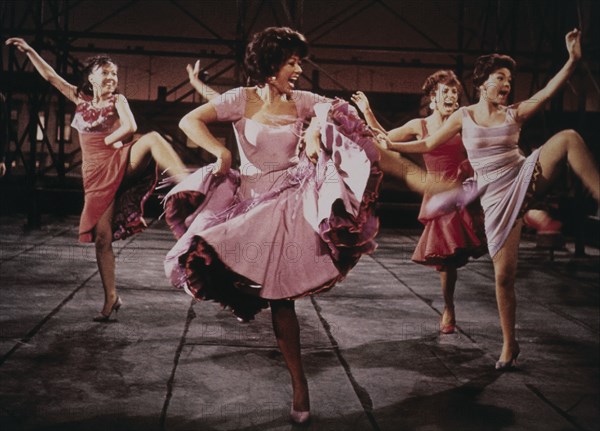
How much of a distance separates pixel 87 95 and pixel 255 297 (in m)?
2.36

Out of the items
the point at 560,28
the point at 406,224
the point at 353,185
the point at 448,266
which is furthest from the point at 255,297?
the point at 406,224

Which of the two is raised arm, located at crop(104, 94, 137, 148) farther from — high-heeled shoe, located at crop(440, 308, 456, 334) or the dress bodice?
high-heeled shoe, located at crop(440, 308, 456, 334)

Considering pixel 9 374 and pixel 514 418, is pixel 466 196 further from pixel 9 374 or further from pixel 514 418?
pixel 9 374

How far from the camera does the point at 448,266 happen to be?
4543mm

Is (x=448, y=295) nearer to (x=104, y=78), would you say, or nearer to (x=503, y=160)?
(x=503, y=160)

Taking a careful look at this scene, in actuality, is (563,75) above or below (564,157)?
above

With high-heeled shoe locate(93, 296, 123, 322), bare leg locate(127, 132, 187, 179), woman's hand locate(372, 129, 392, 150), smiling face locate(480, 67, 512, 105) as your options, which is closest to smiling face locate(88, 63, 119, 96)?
bare leg locate(127, 132, 187, 179)

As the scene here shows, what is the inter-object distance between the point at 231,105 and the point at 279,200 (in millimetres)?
498

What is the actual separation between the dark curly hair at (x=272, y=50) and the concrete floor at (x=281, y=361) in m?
1.40

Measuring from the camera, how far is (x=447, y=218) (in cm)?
452

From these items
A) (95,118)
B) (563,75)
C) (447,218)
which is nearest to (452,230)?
(447,218)

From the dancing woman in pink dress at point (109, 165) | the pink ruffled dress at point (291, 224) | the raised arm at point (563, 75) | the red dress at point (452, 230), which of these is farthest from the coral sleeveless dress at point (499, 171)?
the dancing woman in pink dress at point (109, 165)

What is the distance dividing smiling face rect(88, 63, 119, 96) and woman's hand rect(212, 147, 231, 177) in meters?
1.90

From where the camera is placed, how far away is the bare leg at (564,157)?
3.38 meters
